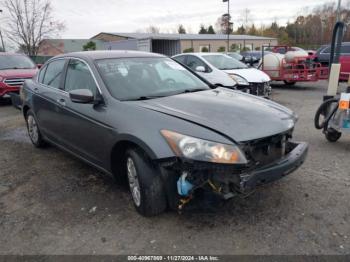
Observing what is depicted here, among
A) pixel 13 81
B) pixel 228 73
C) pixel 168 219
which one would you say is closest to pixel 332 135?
pixel 168 219

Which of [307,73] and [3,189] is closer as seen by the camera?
[3,189]

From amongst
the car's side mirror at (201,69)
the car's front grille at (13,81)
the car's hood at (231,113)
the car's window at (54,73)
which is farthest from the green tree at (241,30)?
the car's hood at (231,113)

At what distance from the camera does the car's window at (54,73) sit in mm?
4688

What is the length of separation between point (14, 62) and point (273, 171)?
437 inches

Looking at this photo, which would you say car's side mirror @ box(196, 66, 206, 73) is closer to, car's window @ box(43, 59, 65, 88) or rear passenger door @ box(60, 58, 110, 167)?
car's window @ box(43, 59, 65, 88)

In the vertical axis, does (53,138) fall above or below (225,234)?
above

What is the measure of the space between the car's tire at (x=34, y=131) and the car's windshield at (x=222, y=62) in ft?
19.6

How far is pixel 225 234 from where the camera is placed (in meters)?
2.94

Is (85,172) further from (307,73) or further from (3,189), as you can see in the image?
(307,73)

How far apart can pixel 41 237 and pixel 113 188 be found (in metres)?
1.09

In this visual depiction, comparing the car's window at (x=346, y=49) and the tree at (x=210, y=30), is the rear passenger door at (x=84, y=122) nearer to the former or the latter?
the car's window at (x=346, y=49)

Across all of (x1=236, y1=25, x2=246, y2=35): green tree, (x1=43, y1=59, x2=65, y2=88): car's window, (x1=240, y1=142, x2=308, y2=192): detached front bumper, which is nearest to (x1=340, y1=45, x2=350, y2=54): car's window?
(x1=240, y1=142, x2=308, y2=192): detached front bumper

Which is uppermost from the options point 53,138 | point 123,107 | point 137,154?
point 123,107

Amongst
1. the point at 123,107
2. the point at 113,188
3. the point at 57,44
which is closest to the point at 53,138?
the point at 113,188
